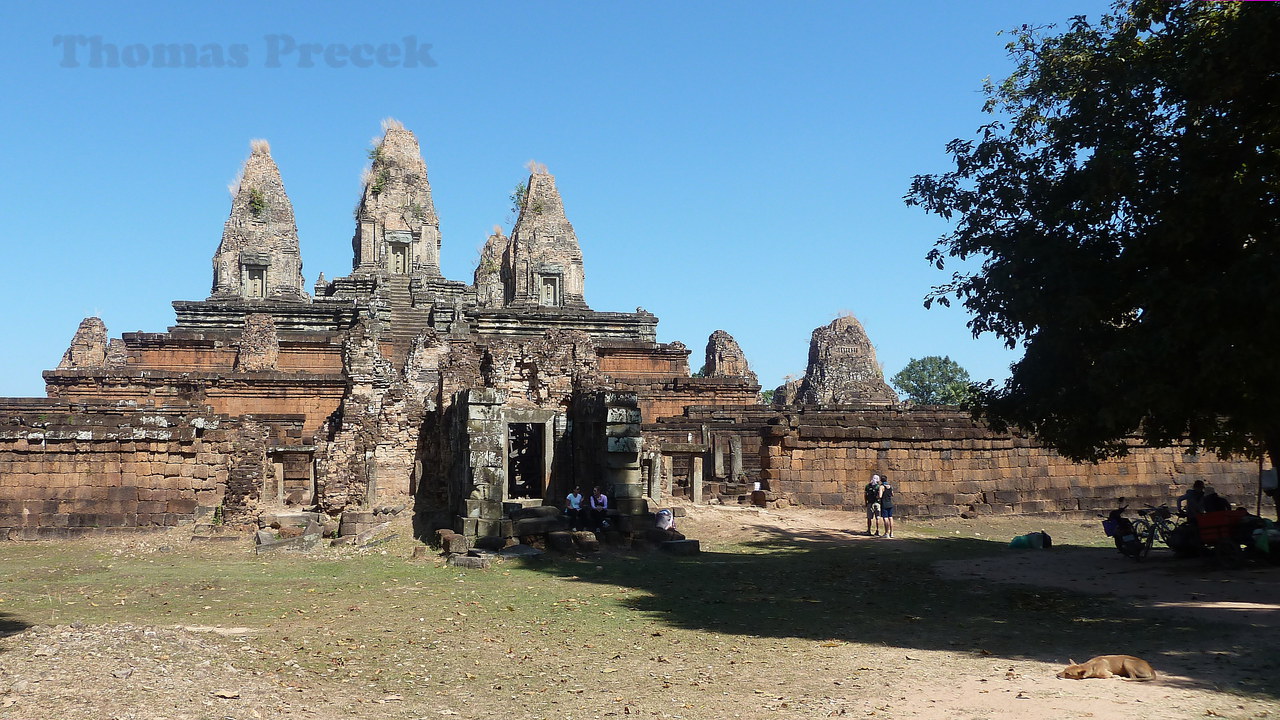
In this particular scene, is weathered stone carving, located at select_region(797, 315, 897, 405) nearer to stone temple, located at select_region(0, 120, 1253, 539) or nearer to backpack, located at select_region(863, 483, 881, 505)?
stone temple, located at select_region(0, 120, 1253, 539)

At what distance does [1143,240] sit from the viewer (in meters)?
10.3

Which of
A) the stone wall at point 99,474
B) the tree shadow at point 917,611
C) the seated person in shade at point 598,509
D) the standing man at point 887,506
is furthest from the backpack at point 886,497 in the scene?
the stone wall at point 99,474

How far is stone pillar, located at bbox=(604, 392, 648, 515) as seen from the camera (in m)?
16.5

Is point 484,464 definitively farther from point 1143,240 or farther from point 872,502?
point 1143,240

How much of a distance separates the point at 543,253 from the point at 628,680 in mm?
40739

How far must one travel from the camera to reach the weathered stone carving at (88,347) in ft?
121

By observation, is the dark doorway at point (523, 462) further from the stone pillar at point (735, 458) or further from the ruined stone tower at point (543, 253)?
the ruined stone tower at point (543, 253)

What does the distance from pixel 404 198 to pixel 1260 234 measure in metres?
38.9

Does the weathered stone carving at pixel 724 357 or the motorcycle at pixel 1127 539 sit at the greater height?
the weathered stone carving at pixel 724 357

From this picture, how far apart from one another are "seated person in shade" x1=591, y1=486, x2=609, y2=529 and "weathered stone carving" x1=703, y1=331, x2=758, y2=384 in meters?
23.6

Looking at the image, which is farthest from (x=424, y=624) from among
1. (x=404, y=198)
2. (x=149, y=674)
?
(x=404, y=198)

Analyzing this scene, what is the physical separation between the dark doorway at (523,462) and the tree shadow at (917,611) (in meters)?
9.19

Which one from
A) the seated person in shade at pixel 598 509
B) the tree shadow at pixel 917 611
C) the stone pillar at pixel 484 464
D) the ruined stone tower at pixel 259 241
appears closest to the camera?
the tree shadow at pixel 917 611

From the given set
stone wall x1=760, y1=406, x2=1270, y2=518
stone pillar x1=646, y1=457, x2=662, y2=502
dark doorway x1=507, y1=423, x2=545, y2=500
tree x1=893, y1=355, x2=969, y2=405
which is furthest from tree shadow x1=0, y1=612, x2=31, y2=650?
tree x1=893, y1=355, x2=969, y2=405
